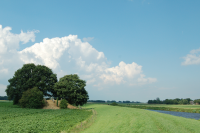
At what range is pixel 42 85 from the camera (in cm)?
6900

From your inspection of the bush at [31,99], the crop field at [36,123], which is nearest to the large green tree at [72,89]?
the bush at [31,99]

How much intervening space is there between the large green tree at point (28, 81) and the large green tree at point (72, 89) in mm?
6306

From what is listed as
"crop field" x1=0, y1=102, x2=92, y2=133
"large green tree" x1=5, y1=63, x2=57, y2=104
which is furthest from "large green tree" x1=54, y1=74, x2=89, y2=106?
"crop field" x1=0, y1=102, x2=92, y2=133

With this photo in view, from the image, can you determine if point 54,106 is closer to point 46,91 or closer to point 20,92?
point 46,91

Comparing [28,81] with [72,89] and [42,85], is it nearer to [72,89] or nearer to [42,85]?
[42,85]

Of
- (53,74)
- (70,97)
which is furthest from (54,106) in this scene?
(53,74)

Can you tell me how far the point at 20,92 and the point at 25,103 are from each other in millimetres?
8680

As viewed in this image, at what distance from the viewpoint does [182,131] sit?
18016mm

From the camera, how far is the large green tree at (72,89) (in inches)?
2598

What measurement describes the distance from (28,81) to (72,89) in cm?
2077

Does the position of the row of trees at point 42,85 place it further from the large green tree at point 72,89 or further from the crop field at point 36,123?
the crop field at point 36,123

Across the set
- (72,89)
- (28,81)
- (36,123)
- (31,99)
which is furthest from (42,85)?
(36,123)

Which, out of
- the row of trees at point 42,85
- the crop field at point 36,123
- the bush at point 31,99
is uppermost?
the row of trees at point 42,85

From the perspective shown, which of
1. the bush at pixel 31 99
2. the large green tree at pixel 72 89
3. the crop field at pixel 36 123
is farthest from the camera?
the large green tree at pixel 72 89
